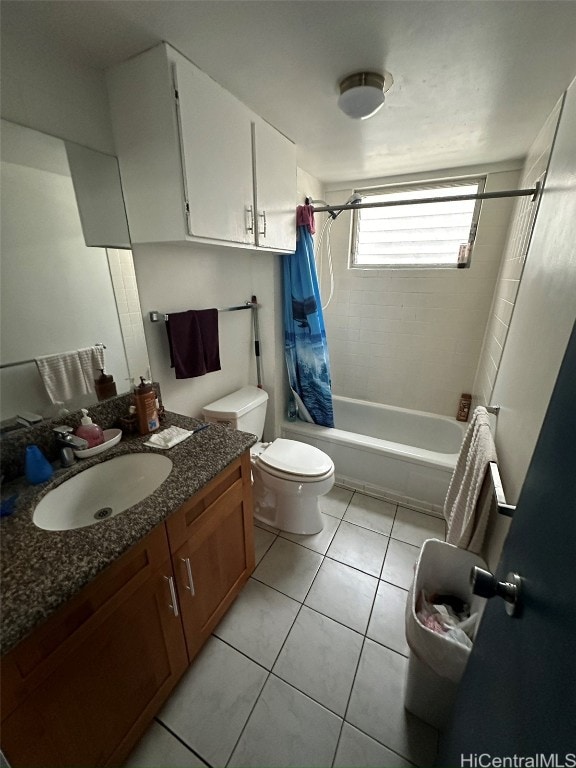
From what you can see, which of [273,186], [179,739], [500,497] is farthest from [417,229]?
[179,739]

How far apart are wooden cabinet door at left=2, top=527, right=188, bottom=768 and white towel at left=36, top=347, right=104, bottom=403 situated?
0.72 meters

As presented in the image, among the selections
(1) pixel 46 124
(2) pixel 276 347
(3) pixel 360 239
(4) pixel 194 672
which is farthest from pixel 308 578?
(3) pixel 360 239

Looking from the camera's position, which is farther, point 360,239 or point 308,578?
point 360,239

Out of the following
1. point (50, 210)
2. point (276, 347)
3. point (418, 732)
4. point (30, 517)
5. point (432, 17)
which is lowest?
point (418, 732)

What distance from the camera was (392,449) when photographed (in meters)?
1.99

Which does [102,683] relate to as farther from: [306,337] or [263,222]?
[306,337]

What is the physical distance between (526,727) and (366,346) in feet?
7.90

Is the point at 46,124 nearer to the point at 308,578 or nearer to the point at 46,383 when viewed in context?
the point at 46,383

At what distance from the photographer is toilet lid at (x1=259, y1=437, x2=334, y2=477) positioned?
5.36ft

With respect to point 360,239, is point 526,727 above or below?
below

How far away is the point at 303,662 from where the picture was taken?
121cm

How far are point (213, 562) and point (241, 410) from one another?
83 cm

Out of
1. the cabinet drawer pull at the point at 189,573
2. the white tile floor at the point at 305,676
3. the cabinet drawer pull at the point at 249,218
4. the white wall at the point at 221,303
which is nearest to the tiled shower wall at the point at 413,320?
the white wall at the point at 221,303

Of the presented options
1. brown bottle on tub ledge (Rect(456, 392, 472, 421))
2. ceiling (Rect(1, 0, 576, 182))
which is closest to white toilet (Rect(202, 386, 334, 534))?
brown bottle on tub ledge (Rect(456, 392, 472, 421))
